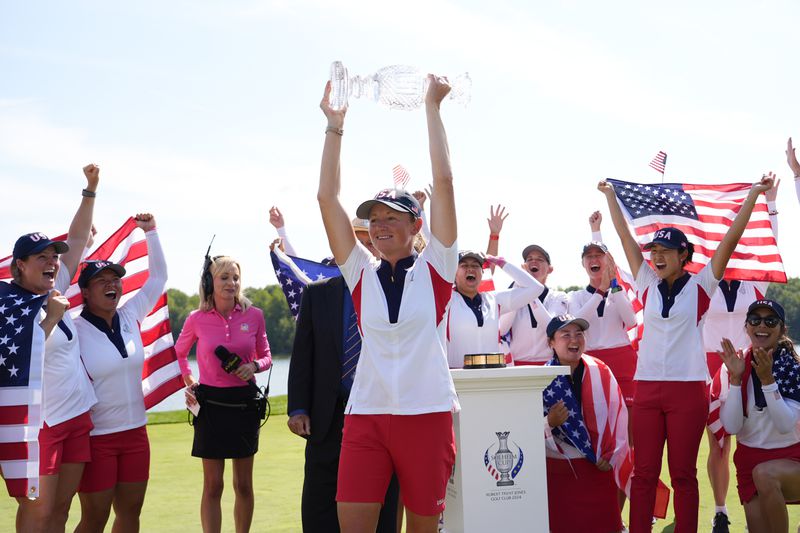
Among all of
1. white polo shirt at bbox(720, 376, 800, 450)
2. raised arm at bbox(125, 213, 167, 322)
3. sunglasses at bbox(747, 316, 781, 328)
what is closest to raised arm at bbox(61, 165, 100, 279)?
raised arm at bbox(125, 213, 167, 322)

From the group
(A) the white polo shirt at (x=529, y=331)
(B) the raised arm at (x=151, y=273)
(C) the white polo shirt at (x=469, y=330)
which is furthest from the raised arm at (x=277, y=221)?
(A) the white polo shirt at (x=529, y=331)

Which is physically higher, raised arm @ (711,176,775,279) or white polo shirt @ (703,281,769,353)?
raised arm @ (711,176,775,279)

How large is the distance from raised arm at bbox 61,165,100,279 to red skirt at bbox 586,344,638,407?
13.9ft

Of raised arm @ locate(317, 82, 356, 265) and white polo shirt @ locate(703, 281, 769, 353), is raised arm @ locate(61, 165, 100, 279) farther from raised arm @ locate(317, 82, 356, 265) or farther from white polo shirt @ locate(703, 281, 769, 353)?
white polo shirt @ locate(703, 281, 769, 353)

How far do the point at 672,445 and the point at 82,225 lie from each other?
3.98 m

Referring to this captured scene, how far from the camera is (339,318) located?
4523mm

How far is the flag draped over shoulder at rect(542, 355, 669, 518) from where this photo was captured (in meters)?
5.59

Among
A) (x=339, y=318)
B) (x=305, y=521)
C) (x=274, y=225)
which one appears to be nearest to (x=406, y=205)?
(x=339, y=318)

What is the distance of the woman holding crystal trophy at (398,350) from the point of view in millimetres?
3418

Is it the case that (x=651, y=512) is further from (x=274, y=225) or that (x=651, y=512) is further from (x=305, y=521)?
(x=274, y=225)

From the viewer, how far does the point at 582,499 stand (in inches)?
219

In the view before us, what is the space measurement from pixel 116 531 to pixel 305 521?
1481 millimetres

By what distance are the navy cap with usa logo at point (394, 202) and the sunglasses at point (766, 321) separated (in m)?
2.92

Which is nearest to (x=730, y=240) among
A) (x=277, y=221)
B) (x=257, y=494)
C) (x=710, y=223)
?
(x=710, y=223)
